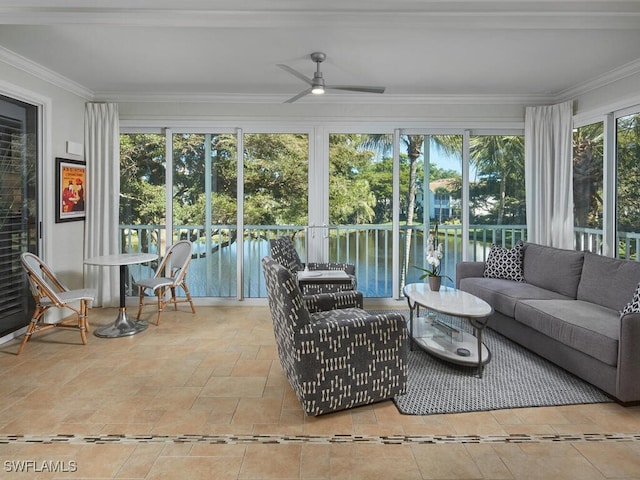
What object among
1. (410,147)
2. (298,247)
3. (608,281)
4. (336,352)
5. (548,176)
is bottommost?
(336,352)

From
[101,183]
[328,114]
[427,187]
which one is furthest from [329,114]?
[101,183]

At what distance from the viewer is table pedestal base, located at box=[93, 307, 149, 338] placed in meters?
4.29

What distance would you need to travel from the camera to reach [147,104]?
18.0 feet

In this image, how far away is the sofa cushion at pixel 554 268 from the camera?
4.13 metres

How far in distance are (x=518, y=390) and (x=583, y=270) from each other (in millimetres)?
1642

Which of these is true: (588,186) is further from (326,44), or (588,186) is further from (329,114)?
(326,44)

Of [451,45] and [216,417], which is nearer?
[216,417]

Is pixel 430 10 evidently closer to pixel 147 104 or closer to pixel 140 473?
pixel 140 473

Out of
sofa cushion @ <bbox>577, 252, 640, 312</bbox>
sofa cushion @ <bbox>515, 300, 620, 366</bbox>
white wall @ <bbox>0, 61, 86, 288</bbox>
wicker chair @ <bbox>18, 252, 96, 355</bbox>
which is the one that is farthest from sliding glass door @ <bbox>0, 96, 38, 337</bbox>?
sofa cushion @ <bbox>577, 252, 640, 312</bbox>

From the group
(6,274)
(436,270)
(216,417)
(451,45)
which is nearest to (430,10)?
(451,45)

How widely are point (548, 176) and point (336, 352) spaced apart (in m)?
4.18

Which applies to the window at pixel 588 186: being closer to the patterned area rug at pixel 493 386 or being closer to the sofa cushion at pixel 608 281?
the sofa cushion at pixel 608 281

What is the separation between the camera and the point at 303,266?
16.6 ft

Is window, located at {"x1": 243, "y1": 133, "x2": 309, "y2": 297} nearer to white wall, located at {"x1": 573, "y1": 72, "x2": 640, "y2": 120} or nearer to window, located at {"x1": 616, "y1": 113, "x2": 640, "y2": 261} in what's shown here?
white wall, located at {"x1": 573, "y1": 72, "x2": 640, "y2": 120}
